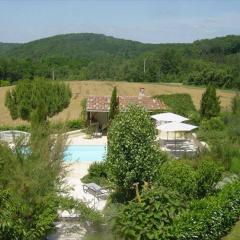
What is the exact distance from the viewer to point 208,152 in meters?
19.5

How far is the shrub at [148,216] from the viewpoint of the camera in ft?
25.6

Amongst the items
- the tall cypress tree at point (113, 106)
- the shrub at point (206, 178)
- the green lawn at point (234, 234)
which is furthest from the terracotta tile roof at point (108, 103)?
the green lawn at point (234, 234)

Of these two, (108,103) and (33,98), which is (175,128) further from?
(33,98)

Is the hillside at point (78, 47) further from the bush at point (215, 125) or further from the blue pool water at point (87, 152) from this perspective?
the blue pool water at point (87, 152)

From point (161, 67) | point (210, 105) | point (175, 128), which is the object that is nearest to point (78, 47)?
point (161, 67)

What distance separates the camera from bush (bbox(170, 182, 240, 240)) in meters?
10.3

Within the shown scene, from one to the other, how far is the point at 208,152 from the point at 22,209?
39.1ft

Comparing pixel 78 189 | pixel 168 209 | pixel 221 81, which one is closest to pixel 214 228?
pixel 168 209

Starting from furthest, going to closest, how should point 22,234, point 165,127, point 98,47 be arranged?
point 98,47, point 165,127, point 22,234

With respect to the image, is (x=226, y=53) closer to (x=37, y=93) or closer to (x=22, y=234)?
(x=37, y=93)

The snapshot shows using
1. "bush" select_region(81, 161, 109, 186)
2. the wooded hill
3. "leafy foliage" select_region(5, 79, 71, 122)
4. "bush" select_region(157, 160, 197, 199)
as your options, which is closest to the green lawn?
"bush" select_region(157, 160, 197, 199)

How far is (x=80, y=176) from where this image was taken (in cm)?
1884

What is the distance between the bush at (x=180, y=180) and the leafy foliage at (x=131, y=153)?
1.47 ft

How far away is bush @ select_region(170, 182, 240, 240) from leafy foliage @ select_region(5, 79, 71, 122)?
19537 mm
